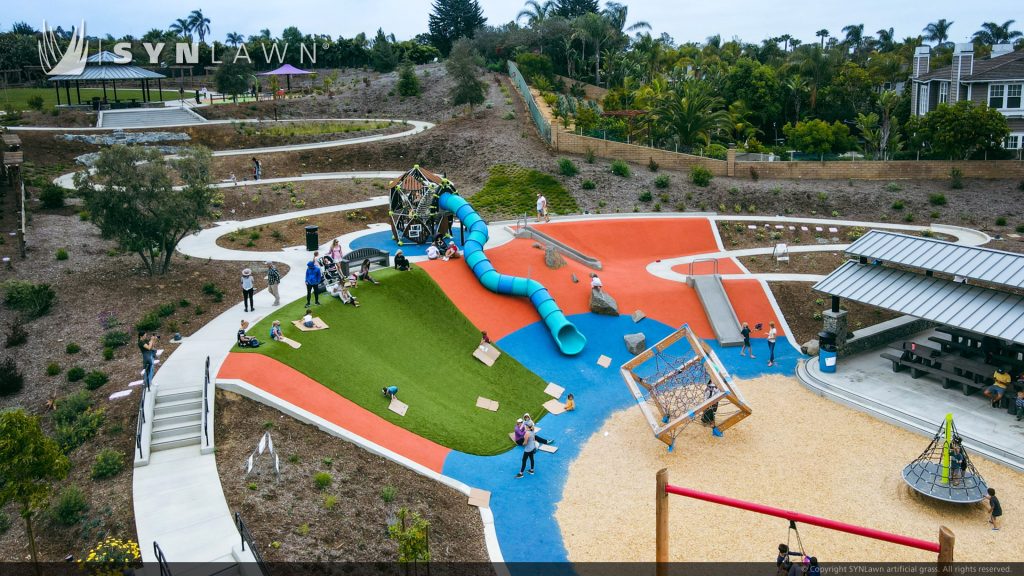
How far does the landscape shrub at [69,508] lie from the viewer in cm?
1592

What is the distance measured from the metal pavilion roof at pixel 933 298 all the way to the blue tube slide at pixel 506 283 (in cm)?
1000

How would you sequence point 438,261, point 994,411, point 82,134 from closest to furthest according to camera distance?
point 994,411 < point 438,261 < point 82,134

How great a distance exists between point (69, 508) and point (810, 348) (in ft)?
86.2

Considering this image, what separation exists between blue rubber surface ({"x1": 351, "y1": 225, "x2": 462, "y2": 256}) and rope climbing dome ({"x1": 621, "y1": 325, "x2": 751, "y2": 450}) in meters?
14.6

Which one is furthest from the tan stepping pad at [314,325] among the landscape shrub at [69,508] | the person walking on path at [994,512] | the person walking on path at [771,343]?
the person walking on path at [994,512]

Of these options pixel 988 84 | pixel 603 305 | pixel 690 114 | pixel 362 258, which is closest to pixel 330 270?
pixel 362 258

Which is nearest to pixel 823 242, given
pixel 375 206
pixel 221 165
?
pixel 375 206

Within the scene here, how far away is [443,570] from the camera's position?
53.3 feet

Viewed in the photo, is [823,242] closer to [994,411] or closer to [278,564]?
[994,411]

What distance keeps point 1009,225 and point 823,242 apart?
38.8 feet

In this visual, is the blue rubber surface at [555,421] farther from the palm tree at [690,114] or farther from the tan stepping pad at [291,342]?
the palm tree at [690,114]

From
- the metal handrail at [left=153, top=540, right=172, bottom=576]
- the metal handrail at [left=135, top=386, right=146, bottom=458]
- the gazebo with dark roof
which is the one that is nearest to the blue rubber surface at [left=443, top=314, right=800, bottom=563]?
the metal handrail at [left=153, top=540, right=172, bottom=576]

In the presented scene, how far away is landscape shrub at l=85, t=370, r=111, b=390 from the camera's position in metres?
21.2

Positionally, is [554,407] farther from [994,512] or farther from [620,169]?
[620,169]
